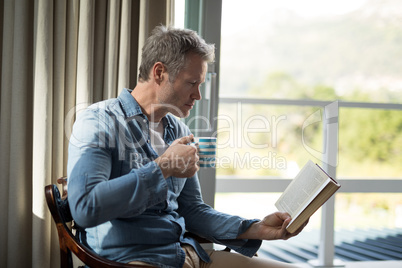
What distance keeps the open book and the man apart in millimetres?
68

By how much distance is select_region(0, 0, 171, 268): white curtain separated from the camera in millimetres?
1707

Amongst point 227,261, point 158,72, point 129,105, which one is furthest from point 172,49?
point 227,261

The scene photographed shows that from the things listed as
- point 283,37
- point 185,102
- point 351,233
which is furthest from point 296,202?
point 283,37

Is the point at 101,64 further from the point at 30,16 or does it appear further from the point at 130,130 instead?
the point at 130,130

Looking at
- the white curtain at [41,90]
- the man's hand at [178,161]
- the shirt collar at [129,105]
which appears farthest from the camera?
the white curtain at [41,90]

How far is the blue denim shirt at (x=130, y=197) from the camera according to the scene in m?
1.04

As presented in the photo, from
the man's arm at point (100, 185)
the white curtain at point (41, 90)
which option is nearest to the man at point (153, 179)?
the man's arm at point (100, 185)

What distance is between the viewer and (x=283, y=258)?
2.89 meters

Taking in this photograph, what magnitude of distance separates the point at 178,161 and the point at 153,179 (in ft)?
0.32

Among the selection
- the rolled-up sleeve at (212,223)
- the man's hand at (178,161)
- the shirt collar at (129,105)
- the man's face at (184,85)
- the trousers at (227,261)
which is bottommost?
the trousers at (227,261)

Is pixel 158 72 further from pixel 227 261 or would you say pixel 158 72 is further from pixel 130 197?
pixel 227 261

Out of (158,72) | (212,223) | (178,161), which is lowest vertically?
(212,223)

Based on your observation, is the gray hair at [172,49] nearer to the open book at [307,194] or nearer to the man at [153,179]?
the man at [153,179]

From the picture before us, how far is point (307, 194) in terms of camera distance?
1.19m
